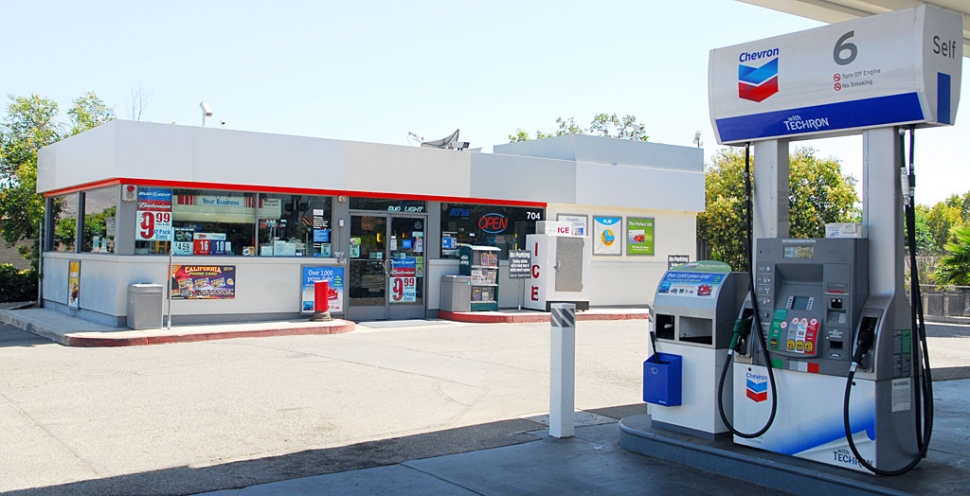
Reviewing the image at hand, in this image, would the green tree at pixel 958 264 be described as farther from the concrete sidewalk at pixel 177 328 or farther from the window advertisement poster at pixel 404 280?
the window advertisement poster at pixel 404 280

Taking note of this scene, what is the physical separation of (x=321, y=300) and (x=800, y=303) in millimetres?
12730

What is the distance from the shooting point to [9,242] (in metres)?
27.1

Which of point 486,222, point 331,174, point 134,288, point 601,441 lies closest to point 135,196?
point 134,288

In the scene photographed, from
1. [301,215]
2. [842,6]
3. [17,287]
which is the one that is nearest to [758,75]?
[842,6]

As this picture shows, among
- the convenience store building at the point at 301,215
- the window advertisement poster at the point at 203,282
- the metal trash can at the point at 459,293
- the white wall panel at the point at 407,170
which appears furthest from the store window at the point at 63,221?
the metal trash can at the point at 459,293

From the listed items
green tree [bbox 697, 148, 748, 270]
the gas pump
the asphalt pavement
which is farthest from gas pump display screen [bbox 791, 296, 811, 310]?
green tree [bbox 697, 148, 748, 270]

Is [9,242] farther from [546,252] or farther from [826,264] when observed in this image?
[826,264]

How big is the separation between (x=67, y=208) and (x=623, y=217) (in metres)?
14.4

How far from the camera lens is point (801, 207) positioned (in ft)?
114

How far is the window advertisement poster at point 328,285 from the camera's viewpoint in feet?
59.9

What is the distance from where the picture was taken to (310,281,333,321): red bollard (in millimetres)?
17828

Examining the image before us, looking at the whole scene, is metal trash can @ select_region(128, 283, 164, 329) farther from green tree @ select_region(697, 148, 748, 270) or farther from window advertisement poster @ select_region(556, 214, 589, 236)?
green tree @ select_region(697, 148, 748, 270)

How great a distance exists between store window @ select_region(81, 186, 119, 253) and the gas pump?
1400 centimetres

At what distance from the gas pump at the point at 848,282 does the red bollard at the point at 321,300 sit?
39.5ft
